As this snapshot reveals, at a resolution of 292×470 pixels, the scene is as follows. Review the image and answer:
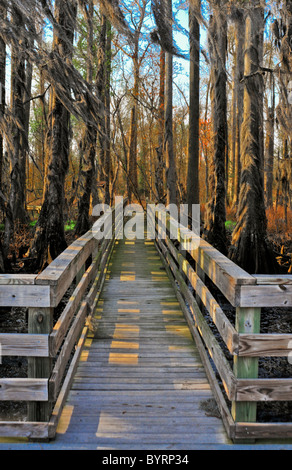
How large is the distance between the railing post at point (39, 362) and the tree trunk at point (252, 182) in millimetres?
7791

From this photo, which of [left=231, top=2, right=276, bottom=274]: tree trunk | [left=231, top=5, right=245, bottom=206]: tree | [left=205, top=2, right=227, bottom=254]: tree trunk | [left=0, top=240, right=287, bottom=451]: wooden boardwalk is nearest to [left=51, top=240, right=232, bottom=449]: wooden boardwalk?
[left=0, top=240, right=287, bottom=451]: wooden boardwalk

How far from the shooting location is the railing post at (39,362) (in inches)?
110

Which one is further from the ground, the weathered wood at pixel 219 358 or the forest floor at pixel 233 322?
the weathered wood at pixel 219 358

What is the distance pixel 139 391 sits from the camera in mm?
3557

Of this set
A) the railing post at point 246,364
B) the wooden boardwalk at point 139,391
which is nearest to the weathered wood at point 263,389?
the railing post at point 246,364

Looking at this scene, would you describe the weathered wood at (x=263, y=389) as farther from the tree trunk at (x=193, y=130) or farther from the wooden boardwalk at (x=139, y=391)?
the tree trunk at (x=193, y=130)

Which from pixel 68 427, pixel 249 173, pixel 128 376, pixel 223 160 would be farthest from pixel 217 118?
pixel 68 427

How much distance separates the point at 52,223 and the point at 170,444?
26.3 feet

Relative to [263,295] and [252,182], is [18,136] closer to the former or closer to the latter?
[252,182]

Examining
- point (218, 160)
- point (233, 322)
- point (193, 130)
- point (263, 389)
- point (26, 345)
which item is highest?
point (193, 130)

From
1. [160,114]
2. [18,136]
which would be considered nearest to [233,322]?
[18,136]

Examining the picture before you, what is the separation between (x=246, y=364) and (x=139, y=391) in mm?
1150

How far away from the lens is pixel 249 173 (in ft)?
33.6

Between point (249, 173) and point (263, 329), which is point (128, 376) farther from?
point (249, 173)
